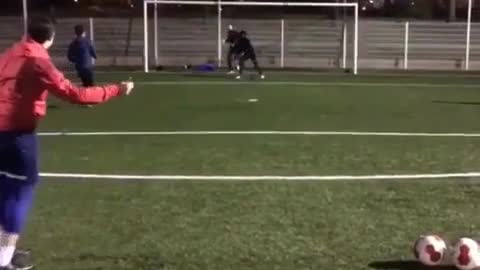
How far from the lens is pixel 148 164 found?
12109mm

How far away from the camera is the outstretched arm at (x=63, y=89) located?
20.6ft

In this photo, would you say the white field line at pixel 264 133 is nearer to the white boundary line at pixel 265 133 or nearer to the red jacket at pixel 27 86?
the white boundary line at pixel 265 133

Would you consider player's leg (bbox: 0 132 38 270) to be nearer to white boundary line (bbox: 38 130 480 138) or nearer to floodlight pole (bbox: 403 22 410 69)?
white boundary line (bbox: 38 130 480 138)

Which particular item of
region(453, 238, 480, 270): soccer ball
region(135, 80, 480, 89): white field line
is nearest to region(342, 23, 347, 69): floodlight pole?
region(135, 80, 480, 89): white field line

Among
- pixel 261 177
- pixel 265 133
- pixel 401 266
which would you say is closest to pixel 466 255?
pixel 401 266

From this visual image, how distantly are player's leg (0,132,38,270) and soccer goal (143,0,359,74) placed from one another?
31274mm

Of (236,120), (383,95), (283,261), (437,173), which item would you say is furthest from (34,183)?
(383,95)

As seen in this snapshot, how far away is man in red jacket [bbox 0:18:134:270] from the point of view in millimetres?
6328

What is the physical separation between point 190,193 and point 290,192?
1.12 metres

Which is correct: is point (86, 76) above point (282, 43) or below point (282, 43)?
below

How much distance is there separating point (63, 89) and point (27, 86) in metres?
0.26

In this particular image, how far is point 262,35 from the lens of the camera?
133 feet

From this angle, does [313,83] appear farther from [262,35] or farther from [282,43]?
[262,35]

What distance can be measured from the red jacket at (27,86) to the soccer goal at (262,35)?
31320mm
